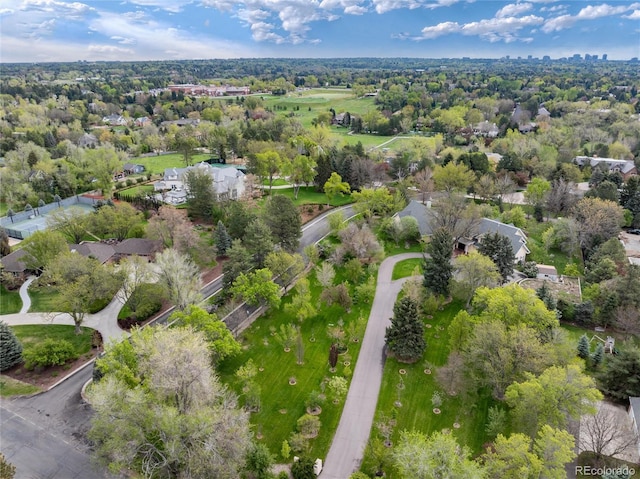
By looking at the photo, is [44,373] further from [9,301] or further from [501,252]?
[501,252]

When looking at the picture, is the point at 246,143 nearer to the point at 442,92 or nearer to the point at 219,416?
the point at 219,416

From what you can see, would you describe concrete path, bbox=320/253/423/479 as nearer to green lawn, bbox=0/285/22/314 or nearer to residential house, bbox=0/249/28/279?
green lawn, bbox=0/285/22/314

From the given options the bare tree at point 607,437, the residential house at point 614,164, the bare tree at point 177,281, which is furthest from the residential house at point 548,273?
the residential house at point 614,164

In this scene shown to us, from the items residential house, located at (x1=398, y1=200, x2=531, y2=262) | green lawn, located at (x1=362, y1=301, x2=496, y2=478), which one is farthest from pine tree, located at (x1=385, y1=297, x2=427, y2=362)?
residential house, located at (x1=398, y1=200, x2=531, y2=262)

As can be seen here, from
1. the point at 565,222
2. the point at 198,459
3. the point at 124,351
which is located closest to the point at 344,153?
the point at 565,222

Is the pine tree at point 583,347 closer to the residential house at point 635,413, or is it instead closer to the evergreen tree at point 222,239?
the residential house at point 635,413

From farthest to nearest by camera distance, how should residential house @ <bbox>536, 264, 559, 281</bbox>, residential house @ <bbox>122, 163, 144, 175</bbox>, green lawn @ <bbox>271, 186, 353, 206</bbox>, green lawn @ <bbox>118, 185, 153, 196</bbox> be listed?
residential house @ <bbox>122, 163, 144, 175</bbox>
green lawn @ <bbox>118, 185, 153, 196</bbox>
green lawn @ <bbox>271, 186, 353, 206</bbox>
residential house @ <bbox>536, 264, 559, 281</bbox>

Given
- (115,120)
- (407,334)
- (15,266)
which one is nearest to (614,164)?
(407,334)

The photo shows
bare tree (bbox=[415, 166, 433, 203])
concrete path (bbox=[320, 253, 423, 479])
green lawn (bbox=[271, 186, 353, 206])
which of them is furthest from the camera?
green lawn (bbox=[271, 186, 353, 206])
